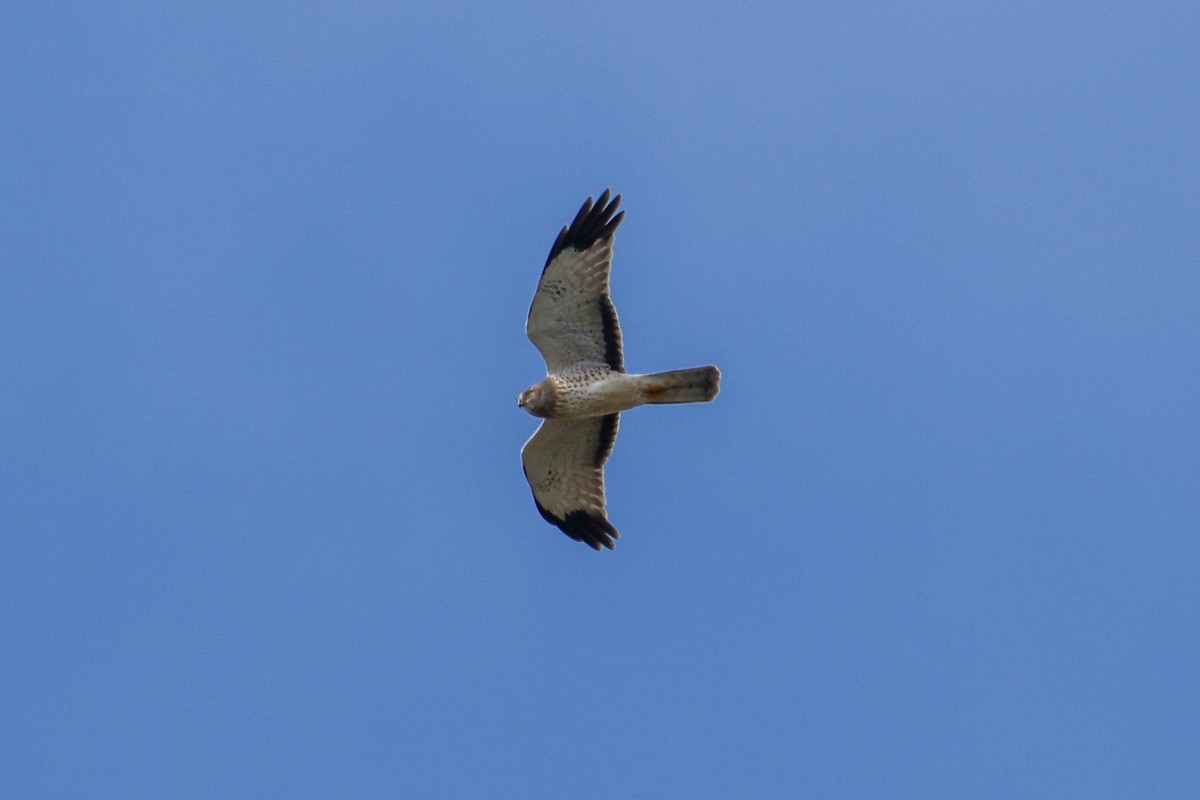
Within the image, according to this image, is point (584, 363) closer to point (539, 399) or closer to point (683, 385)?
point (539, 399)

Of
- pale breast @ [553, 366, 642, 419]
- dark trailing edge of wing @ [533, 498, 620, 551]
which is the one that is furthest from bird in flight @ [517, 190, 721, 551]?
dark trailing edge of wing @ [533, 498, 620, 551]

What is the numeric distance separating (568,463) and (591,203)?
251 centimetres

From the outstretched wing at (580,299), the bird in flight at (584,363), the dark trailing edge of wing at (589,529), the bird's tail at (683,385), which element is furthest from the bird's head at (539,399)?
the dark trailing edge of wing at (589,529)

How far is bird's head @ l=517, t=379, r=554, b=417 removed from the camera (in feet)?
43.1

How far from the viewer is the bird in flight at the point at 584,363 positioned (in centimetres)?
1299

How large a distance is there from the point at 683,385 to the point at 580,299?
46.1 inches

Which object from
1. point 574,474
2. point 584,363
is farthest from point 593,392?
point 574,474

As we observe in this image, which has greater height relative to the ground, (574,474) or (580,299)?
(580,299)

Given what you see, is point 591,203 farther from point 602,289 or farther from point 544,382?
point 544,382

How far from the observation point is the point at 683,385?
12.9 meters

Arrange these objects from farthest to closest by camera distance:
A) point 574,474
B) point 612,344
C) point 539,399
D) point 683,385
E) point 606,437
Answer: point 574,474 → point 606,437 → point 612,344 → point 539,399 → point 683,385

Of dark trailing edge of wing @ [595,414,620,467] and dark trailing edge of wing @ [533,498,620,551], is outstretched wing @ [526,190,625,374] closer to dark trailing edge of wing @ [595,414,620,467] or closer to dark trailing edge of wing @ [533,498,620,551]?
dark trailing edge of wing @ [595,414,620,467]

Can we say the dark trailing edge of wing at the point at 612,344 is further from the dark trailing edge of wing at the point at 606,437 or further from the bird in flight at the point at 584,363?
the dark trailing edge of wing at the point at 606,437

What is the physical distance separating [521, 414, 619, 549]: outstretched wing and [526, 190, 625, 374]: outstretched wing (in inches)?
27.2
